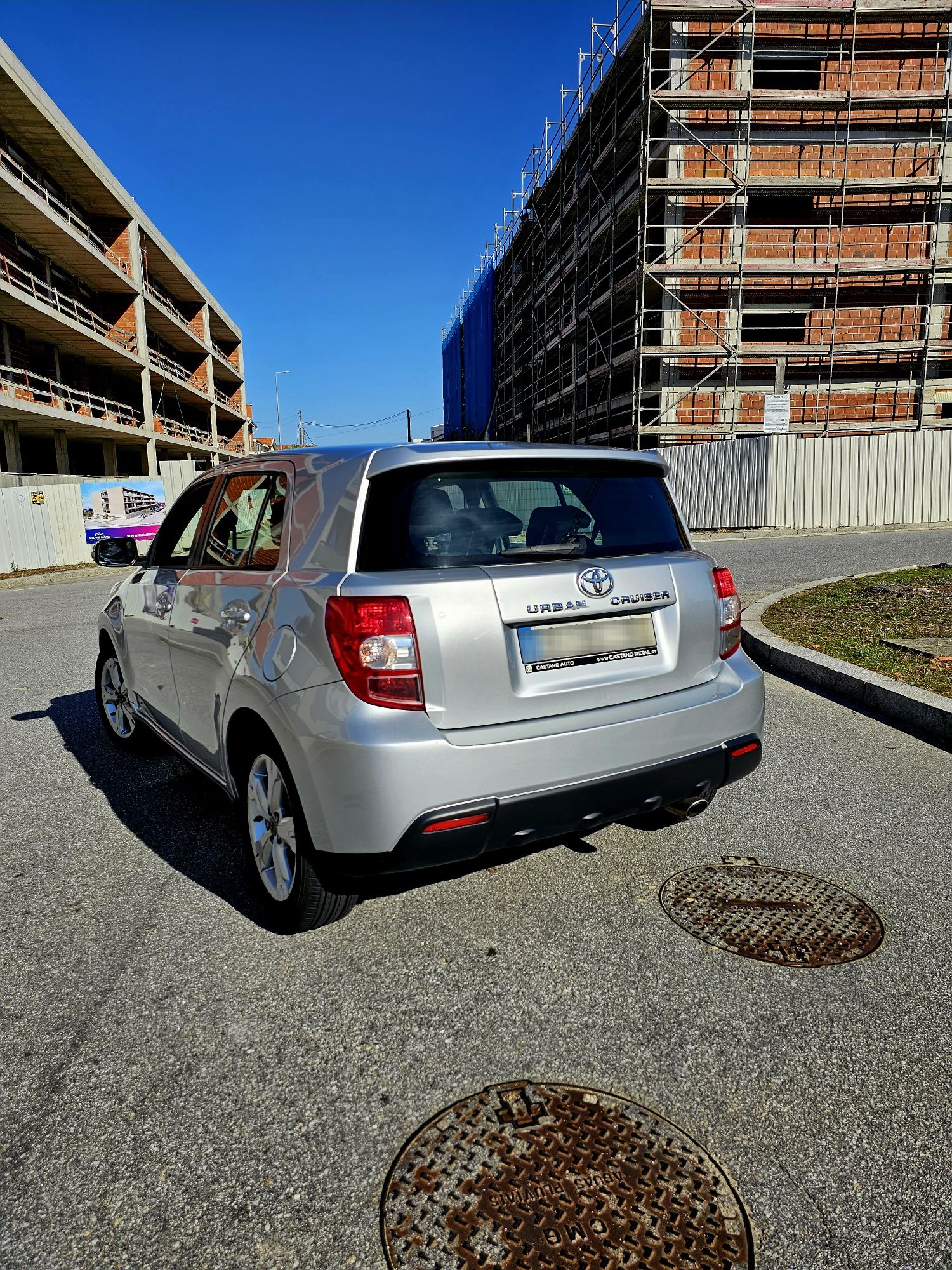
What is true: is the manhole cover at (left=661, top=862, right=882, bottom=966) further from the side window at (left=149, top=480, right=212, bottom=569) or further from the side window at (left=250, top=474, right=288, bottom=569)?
the side window at (left=149, top=480, right=212, bottom=569)

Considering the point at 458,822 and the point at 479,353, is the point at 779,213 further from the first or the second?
the point at 458,822

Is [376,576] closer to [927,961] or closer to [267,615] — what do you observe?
[267,615]

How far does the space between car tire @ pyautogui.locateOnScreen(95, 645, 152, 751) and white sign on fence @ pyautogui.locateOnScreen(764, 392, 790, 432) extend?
65.7ft

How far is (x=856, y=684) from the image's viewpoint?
5.70 metres

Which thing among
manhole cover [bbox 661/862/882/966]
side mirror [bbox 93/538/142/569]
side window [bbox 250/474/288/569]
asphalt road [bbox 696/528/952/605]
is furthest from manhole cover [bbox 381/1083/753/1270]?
asphalt road [bbox 696/528/952/605]

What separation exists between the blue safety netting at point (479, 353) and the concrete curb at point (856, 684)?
39.3 metres

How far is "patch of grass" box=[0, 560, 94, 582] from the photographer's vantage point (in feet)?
61.2

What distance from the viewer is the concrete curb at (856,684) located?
4879mm

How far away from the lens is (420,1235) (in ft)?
5.49

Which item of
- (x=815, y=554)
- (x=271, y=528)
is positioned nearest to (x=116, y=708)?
(x=271, y=528)

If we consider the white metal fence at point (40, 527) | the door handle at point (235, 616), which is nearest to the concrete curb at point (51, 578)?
the white metal fence at point (40, 527)

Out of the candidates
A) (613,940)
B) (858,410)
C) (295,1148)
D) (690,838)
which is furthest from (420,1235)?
(858,410)

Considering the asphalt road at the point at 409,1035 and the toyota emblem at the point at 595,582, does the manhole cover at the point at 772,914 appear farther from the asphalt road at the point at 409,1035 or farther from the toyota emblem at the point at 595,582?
the toyota emblem at the point at 595,582

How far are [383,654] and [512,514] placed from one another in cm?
74
